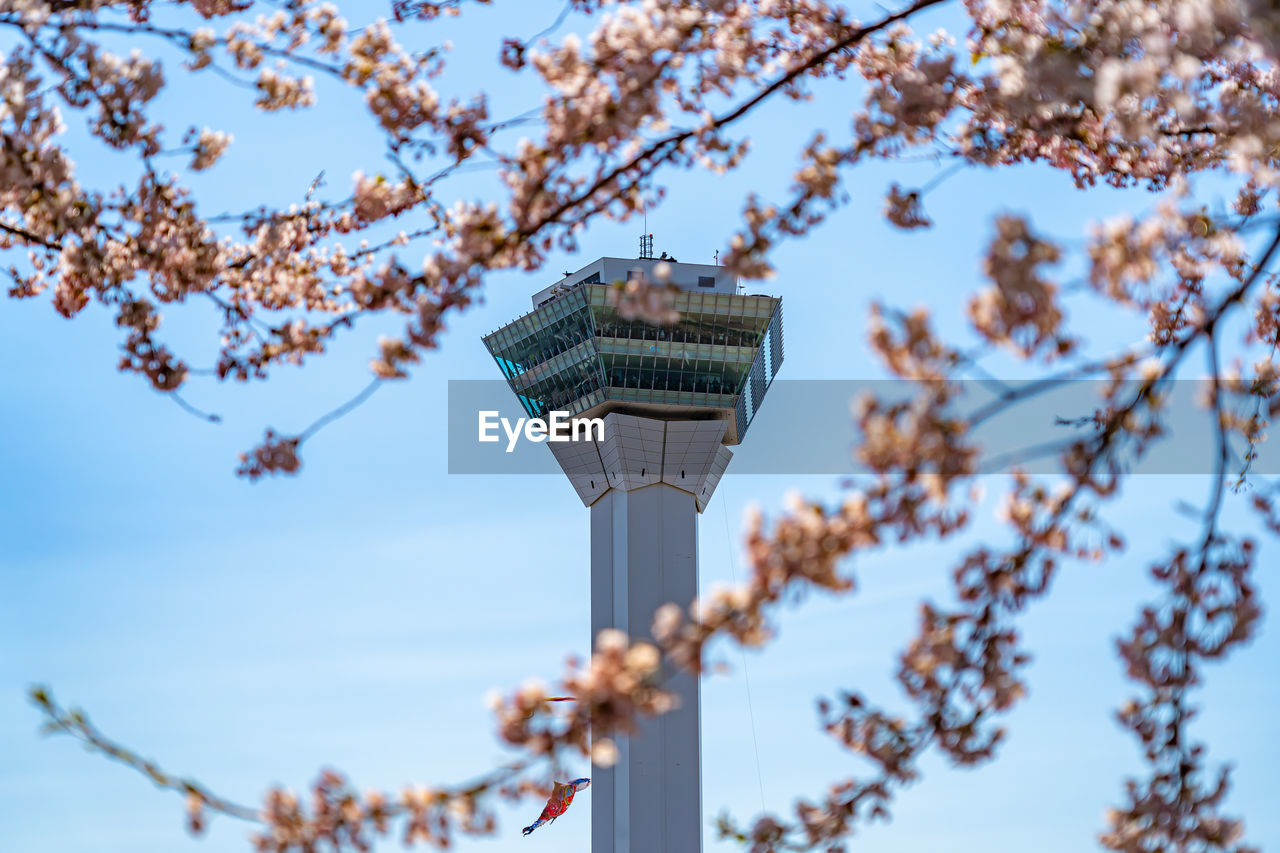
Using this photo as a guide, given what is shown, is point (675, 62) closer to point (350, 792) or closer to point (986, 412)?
point (986, 412)

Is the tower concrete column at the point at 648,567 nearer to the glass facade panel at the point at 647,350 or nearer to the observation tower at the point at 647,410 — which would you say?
the observation tower at the point at 647,410

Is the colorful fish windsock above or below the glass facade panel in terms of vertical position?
below

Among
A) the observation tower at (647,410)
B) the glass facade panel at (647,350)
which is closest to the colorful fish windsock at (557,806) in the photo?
the observation tower at (647,410)

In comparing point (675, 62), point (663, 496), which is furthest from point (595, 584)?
point (675, 62)

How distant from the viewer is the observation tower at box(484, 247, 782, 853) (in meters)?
40.1

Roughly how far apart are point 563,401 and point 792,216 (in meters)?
38.9

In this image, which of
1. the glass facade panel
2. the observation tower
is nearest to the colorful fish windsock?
the observation tower

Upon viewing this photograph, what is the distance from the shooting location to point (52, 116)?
6.08m

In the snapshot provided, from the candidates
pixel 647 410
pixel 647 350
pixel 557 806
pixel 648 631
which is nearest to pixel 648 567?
pixel 648 631

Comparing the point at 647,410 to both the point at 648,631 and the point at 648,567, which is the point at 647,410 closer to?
the point at 648,567

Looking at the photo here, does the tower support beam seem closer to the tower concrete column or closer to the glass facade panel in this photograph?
the tower concrete column

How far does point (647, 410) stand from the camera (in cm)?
4309

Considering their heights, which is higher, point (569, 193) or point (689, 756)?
point (689, 756)

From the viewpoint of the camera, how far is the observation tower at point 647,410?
40.1m
